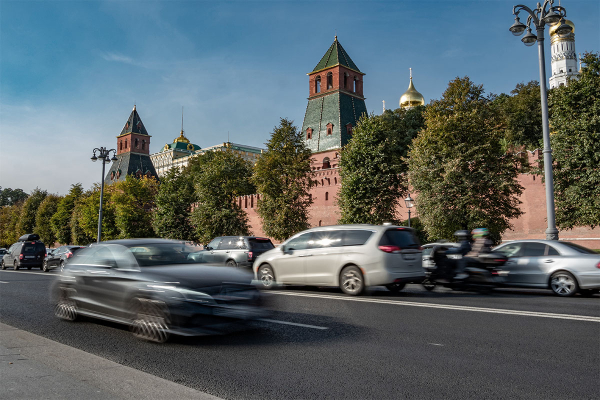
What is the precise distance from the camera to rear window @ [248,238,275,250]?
1977 centimetres

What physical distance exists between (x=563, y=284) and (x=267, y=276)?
7.71 m

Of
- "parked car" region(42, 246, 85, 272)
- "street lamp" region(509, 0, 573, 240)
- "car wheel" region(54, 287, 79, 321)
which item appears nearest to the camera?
"car wheel" region(54, 287, 79, 321)

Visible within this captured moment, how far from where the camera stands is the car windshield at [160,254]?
7.17 metres

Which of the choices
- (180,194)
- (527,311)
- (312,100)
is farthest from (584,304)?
(312,100)

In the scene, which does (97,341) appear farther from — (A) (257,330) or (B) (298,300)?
(B) (298,300)

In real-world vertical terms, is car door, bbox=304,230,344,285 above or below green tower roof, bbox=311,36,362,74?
below

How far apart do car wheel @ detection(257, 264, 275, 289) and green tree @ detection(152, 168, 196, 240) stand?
125 ft

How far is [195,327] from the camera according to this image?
247 inches

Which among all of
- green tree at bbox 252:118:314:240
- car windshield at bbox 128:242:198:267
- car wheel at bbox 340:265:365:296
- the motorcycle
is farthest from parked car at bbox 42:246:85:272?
car windshield at bbox 128:242:198:267

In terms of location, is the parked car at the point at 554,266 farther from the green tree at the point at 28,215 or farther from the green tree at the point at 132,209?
the green tree at the point at 28,215

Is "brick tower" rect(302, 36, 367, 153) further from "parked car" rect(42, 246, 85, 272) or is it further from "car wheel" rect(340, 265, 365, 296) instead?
"car wheel" rect(340, 265, 365, 296)

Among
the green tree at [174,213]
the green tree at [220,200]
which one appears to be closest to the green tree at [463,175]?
the green tree at [220,200]

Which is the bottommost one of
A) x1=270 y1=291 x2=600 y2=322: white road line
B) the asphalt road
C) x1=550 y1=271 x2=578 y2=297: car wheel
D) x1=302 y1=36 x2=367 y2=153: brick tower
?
the asphalt road

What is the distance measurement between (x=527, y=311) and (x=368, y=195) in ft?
87.0
